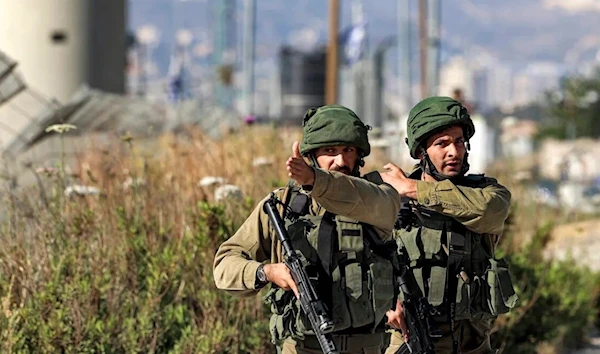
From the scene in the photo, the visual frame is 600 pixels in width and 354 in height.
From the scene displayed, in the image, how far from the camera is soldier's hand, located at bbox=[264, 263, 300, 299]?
353 cm

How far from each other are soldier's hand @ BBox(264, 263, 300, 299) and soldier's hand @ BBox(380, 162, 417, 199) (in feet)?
2.67

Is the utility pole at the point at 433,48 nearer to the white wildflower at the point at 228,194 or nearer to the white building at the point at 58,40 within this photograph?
the white building at the point at 58,40

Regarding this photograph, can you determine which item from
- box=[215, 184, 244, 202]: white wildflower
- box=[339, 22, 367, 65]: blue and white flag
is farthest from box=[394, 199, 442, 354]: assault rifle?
box=[339, 22, 367, 65]: blue and white flag

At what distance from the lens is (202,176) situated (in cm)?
755

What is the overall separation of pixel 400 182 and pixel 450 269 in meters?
0.39

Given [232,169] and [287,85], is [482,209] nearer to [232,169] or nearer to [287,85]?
[232,169]

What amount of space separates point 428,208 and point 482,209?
20 centimetres

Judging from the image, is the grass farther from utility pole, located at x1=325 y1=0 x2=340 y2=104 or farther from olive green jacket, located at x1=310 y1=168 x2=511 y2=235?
utility pole, located at x1=325 y1=0 x2=340 y2=104

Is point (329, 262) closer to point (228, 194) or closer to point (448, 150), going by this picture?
point (448, 150)

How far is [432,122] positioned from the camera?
4.33 m

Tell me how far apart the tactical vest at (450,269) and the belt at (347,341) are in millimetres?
553

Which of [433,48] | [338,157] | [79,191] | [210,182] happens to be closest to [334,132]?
[338,157]

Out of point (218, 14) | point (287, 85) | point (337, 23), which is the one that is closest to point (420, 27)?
point (287, 85)

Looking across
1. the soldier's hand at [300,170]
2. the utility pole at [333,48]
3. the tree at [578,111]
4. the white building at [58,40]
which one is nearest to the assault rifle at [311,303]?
the soldier's hand at [300,170]
